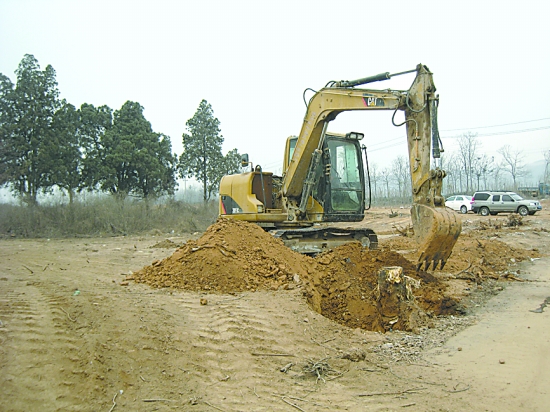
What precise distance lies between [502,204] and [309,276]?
25.4m

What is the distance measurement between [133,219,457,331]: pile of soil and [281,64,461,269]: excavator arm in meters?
0.77

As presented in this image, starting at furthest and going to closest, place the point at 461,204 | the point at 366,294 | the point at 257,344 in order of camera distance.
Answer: the point at 461,204, the point at 366,294, the point at 257,344

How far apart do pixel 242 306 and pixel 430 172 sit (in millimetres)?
3700

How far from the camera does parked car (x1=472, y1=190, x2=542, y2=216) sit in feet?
90.5

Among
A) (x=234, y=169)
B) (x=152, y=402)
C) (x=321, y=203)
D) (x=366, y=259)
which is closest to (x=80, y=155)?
(x=234, y=169)

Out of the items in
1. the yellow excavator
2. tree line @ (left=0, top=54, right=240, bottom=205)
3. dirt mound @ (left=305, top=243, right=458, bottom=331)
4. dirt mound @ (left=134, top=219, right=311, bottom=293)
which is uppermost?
tree line @ (left=0, top=54, right=240, bottom=205)

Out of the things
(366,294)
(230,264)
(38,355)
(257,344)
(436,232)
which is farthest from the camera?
(230,264)

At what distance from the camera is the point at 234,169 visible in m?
32.6

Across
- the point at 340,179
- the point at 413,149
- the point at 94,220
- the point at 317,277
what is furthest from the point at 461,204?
the point at 317,277

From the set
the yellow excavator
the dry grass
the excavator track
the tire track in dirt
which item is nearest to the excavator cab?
the yellow excavator

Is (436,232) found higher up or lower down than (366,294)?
higher up

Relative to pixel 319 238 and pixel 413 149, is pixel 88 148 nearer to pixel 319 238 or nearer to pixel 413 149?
pixel 319 238

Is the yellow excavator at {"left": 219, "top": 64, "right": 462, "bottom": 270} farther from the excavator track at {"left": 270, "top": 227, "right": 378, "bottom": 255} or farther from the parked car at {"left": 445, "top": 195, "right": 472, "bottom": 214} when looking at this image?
the parked car at {"left": 445, "top": 195, "right": 472, "bottom": 214}

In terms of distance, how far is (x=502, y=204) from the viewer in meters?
28.4
